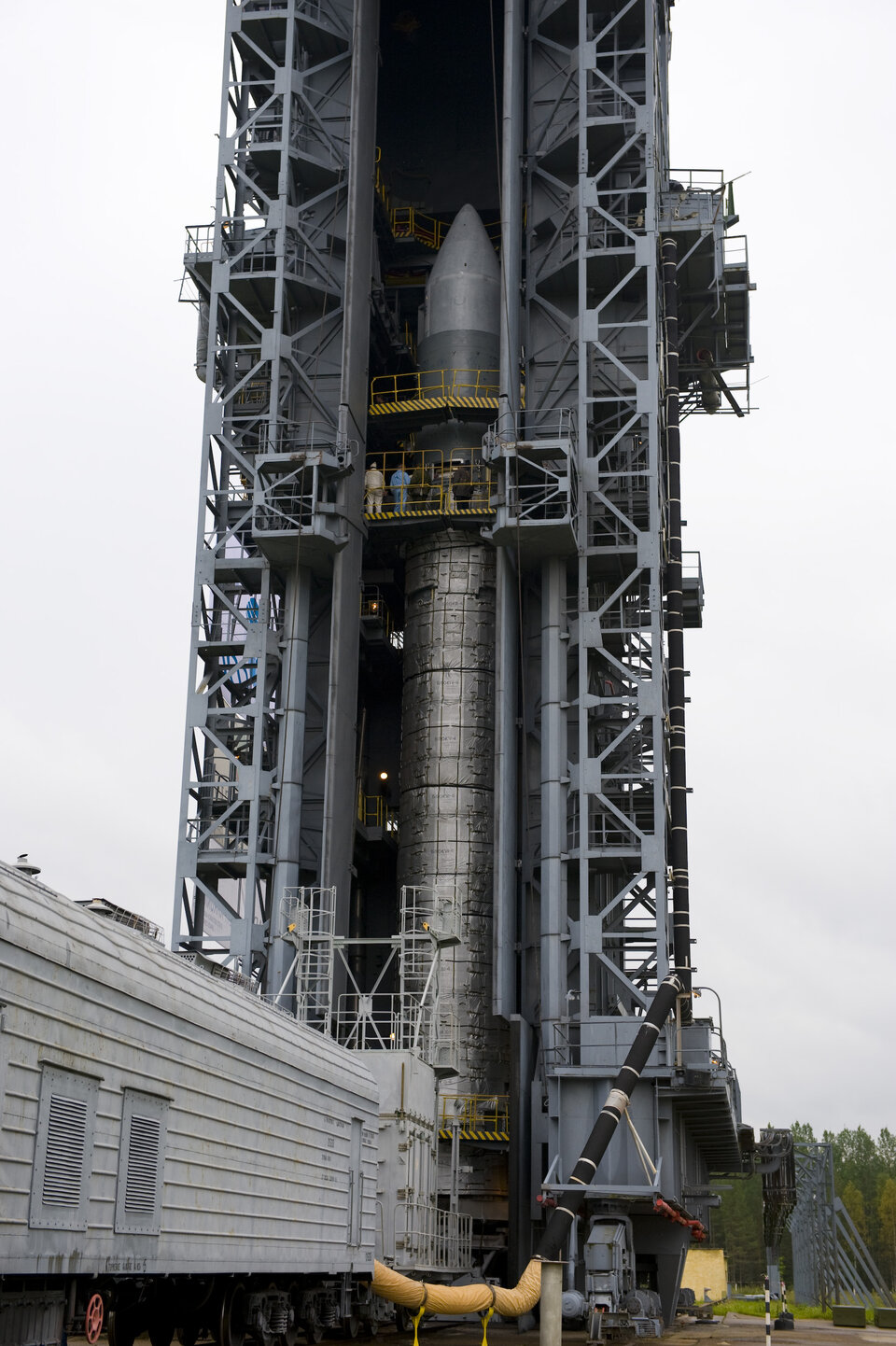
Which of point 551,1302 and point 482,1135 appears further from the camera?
point 482,1135

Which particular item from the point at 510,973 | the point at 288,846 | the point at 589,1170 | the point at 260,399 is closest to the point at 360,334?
the point at 260,399

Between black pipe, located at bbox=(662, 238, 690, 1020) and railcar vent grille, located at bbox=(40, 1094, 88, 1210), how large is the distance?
79.3 ft

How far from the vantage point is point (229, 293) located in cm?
4194

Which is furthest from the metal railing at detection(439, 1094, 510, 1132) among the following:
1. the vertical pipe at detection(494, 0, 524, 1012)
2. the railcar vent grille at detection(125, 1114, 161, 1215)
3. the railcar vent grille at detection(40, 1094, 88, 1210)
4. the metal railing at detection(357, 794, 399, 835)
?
the railcar vent grille at detection(40, 1094, 88, 1210)

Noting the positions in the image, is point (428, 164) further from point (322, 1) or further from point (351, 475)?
point (351, 475)

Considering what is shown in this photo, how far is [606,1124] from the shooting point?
2755 cm

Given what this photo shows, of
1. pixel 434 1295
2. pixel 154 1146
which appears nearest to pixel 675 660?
pixel 434 1295

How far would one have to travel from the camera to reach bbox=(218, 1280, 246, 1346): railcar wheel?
61.4 ft

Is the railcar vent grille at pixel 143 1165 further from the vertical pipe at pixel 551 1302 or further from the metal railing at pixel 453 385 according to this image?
the metal railing at pixel 453 385

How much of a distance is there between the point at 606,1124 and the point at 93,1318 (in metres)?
14.5

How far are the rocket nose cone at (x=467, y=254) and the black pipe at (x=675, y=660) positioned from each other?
5.18m

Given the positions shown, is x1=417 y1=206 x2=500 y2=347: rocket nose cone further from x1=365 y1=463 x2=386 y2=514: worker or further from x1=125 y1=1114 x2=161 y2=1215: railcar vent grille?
x1=125 y1=1114 x2=161 y2=1215: railcar vent grille

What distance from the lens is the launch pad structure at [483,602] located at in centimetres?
3528

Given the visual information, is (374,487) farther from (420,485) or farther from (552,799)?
(552,799)
